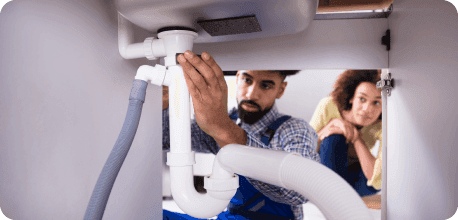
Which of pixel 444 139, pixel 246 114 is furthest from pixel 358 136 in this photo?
pixel 246 114

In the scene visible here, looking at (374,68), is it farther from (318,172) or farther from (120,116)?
(120,116)

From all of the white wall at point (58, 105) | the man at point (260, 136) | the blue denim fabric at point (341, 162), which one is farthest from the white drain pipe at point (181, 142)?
the blue denim fabric at point (341, 162)

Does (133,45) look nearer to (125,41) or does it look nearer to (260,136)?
(125,41)

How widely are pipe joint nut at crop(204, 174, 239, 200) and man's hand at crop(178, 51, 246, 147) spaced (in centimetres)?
16

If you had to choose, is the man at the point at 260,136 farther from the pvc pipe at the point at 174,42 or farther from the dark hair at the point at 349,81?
the pvc pipe at the point at 174,42

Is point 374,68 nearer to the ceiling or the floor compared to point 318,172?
nearer to the ceiling

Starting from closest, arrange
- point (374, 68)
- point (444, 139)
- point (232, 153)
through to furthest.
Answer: point (232, 153) < point (444, 139) < point (374, 68)

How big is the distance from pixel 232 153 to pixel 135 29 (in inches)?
17.5

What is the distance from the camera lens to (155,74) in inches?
22.1

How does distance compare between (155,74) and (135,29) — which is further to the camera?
(135,29)

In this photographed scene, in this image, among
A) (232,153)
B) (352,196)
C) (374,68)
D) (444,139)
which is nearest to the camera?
(352,196)

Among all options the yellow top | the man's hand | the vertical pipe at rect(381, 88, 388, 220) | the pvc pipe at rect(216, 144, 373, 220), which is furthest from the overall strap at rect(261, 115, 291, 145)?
the pvc pipe at rect(216, 144, 373, 220)

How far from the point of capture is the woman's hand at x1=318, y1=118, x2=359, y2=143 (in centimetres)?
96

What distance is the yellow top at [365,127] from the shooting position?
96 cm
